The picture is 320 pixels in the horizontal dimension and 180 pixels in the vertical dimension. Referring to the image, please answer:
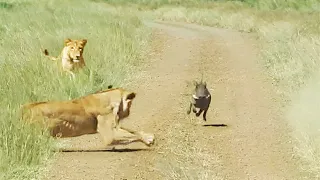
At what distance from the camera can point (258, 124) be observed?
29.4 ft

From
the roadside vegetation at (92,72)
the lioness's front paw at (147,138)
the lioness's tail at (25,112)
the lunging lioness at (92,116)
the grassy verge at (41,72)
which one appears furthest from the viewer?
the lioness's front paw at (147,138)

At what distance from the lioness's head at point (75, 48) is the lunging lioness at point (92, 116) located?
9.84 feet

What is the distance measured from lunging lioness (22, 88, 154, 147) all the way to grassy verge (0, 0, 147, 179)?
305 millimetres

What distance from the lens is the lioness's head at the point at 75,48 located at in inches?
398

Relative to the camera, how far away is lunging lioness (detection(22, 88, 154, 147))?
22.7 feet

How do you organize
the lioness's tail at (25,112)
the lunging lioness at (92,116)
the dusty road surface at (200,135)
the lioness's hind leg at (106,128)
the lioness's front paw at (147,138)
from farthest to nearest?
1. the lioness's front paw at (147,138)
2. the lioness's hind leg at (106,128)
3. the lunging lioness at (92,116)
4. the lioness's tail at (25,112)
5. the dusty road surface at (200,135)

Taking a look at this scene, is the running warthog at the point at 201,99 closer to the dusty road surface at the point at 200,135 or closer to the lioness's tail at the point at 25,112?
the dusty road surface at the point at 200,135

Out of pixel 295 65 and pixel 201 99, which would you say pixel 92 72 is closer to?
pixel 201 99

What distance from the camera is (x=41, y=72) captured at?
9.91 m

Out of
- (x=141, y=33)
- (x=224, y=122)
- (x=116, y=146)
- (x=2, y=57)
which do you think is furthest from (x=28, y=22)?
(x=116, y=146)

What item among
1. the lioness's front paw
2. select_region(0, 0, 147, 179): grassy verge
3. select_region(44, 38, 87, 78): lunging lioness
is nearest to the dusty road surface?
the lioness's front paw

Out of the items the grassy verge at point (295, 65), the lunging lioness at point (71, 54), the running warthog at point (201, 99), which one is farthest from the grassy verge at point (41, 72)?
the grassy verge at point (295, 65)

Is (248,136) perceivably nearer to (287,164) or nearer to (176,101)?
(287,164)

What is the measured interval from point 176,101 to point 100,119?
340cm
